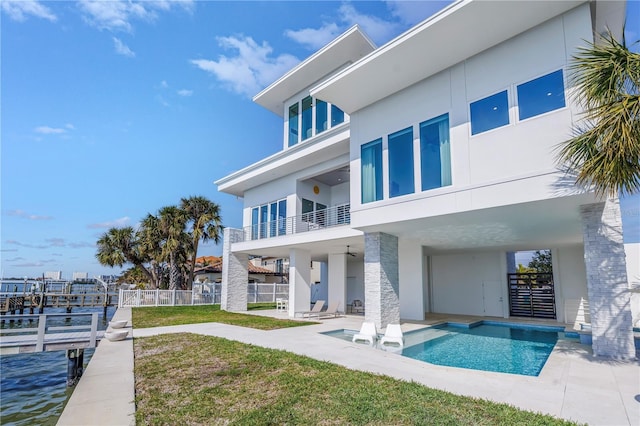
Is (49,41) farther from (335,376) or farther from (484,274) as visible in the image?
(484,274)

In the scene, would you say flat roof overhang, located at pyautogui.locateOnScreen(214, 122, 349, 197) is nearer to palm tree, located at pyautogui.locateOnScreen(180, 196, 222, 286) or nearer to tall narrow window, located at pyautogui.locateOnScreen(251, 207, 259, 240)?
tall narrow window, located at pyautogui.locateOnScreen(251, 207, 259, 240)

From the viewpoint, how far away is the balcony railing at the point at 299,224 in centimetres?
1831

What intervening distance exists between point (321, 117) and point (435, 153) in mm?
9633

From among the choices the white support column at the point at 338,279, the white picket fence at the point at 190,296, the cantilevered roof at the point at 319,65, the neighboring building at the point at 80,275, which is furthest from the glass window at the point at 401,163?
the neighboring building at the point at 80,275

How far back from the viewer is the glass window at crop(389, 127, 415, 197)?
11191mm

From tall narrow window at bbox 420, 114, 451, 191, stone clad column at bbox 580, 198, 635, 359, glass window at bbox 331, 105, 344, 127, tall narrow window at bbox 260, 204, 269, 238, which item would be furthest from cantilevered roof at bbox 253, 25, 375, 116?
stone clad column at bbox 580, 198, 635, 359

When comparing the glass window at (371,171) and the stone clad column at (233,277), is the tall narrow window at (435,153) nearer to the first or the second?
the glass window at (371,171)

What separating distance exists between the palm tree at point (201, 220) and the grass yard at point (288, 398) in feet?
66.5

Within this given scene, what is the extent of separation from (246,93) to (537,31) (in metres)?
17.9

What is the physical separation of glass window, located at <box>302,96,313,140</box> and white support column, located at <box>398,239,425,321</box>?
8249 millimetres

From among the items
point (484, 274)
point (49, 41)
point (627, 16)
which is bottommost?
point (484, 274)

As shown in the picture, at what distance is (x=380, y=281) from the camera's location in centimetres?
1275

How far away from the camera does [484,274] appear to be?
734 inches

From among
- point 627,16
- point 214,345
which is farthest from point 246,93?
point 627,16
